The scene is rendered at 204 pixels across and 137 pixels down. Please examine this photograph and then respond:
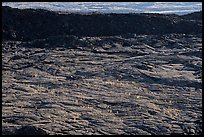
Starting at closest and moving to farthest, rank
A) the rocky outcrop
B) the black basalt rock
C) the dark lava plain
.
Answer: the black basalt rock → the dark lava plain → the rocky outcrop

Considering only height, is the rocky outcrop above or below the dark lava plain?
above

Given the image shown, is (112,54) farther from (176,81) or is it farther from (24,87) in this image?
(24,87)

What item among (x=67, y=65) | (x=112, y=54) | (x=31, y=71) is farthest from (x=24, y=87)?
(x=112, y=54)

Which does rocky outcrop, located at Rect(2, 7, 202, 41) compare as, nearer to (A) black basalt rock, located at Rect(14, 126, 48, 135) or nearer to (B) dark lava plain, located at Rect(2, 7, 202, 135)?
(B) dark lava plain, located at Rect(2, 7, 202, 135)

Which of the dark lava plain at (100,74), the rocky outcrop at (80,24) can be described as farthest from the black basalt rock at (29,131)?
the rocky outcrop at (80,24)

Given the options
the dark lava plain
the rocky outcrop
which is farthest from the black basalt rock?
the rocky outcrop

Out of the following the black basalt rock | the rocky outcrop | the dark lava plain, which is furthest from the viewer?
the rocky outcrop

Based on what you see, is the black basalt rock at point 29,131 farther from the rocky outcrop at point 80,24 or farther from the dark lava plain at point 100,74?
the rocky outcrop at point 80,24
